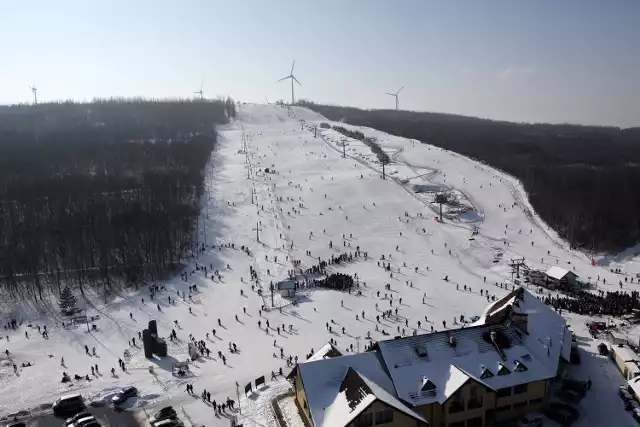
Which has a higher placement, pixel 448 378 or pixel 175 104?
pixel 175 104

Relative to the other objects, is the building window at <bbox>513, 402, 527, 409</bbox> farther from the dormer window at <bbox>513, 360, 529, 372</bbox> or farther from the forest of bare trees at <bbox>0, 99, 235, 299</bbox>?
the forest of bare trees at <bbox>0, 99, 235, 299</bbox>

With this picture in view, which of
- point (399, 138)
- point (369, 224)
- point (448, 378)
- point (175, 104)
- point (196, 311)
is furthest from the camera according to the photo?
point (175, 104)

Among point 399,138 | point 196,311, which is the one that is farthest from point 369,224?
point 399,138

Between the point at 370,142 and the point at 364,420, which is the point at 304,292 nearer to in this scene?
the point at 364,420

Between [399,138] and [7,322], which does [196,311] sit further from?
[399,138]

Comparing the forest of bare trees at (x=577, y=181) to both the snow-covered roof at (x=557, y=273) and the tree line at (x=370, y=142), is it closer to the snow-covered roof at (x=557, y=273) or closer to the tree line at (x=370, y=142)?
the snow-covered roof at (x=557, y=273)

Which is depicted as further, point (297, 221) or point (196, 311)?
point (297, 221)

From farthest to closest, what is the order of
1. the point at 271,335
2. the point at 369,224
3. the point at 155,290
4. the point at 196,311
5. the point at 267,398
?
the point at 369,224, the point at 155,290, the point at 196,311, the point at 271,335, the point at 267,398
